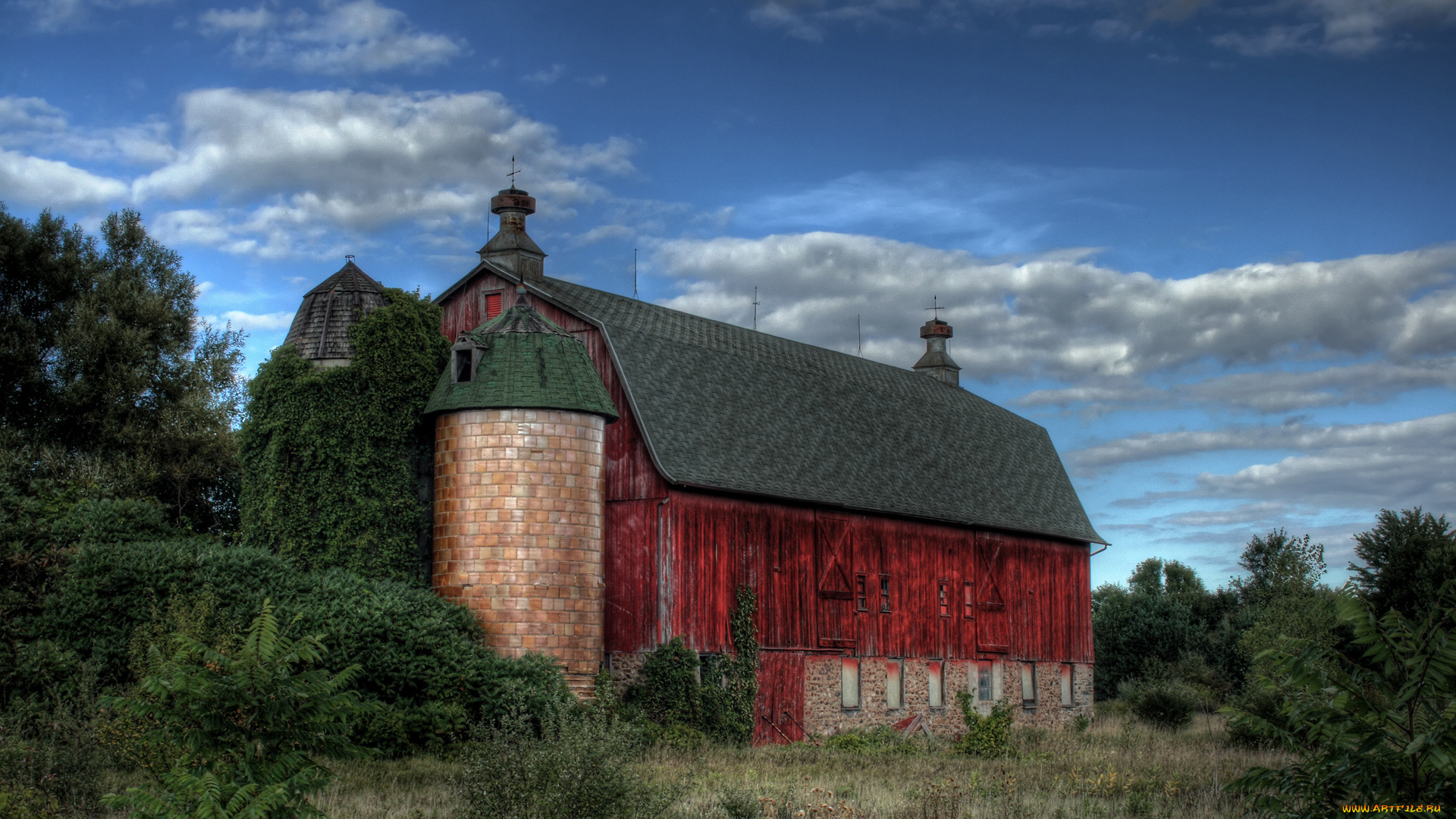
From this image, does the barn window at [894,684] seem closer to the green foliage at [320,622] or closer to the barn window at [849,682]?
the barn window at [849,682]

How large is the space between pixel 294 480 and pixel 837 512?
39.0ft

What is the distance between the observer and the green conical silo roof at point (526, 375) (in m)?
23.8

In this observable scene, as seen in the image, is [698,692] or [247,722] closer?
[247,722]

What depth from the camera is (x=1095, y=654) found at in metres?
51.7

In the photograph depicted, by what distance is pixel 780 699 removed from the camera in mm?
26141

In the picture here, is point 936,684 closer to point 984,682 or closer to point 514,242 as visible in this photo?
point 984,682

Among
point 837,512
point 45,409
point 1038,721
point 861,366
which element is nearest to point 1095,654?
point 1038,721

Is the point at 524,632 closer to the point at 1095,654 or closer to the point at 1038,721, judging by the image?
the point at 1038,721

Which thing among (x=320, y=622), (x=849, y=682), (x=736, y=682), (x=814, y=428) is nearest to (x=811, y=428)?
(x=814, y=428)

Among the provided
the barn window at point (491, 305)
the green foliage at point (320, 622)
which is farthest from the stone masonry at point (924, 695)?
the barn window at point (491, 305)

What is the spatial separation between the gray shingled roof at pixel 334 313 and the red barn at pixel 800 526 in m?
2.52

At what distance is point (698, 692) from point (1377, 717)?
58.8 feet

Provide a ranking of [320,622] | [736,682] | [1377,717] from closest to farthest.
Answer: [1377,717]
[320,622]
[736,682]

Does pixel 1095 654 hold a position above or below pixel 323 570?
below
